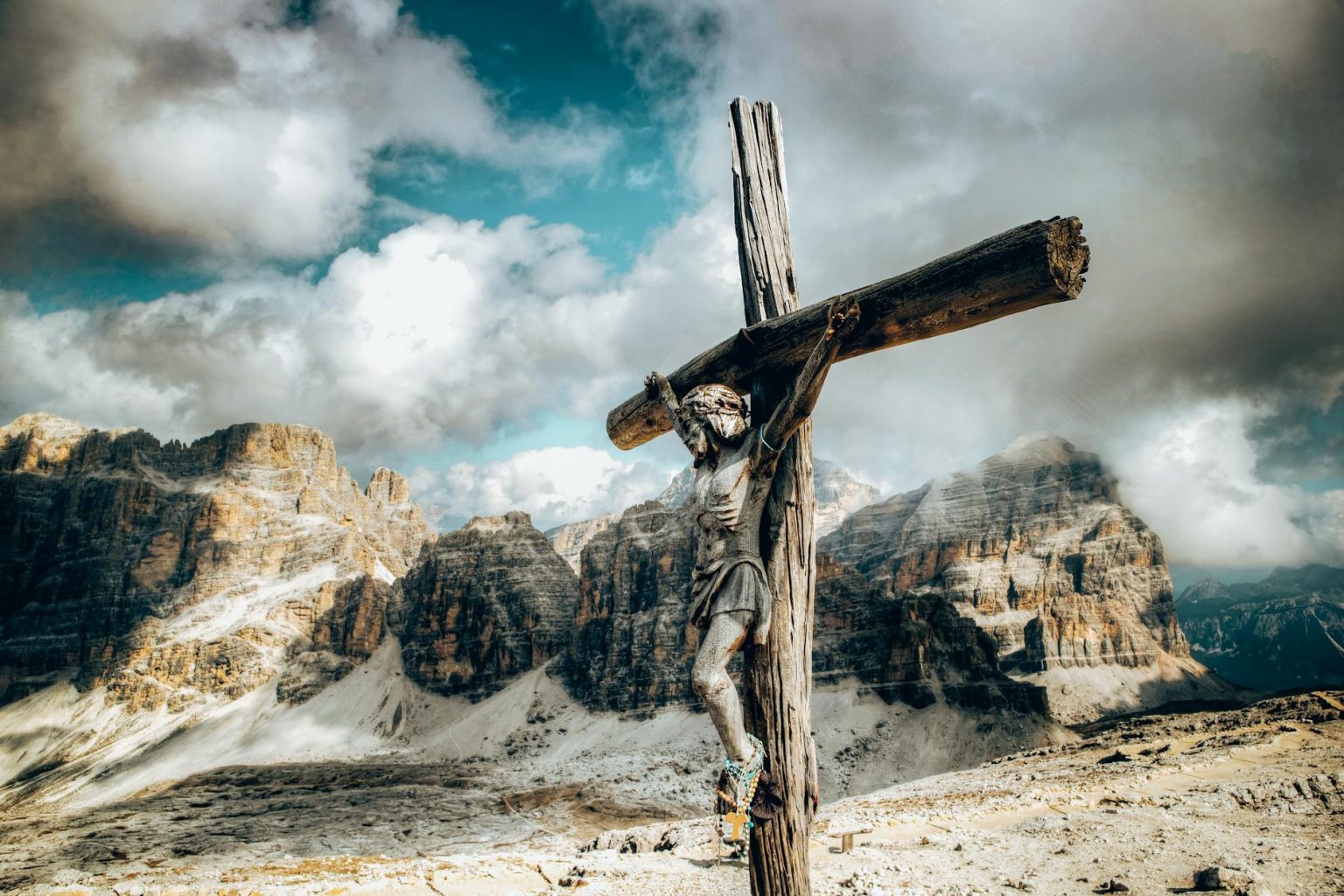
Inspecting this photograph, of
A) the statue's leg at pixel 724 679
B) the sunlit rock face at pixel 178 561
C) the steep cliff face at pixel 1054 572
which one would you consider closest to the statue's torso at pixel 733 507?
the statue's leg at pixel 724 679

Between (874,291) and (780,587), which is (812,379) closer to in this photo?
(874,291)

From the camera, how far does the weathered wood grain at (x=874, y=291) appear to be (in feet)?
13.1

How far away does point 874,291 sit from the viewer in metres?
4.53

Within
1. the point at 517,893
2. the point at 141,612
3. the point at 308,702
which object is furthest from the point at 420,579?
the point at 517,893

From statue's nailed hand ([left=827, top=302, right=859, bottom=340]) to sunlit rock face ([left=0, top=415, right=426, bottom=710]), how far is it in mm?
123217

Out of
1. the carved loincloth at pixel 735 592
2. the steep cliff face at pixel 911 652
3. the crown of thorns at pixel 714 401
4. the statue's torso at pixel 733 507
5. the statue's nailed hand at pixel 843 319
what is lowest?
the steep cliff face at pixel 911 652

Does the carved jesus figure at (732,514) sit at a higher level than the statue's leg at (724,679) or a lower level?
higher

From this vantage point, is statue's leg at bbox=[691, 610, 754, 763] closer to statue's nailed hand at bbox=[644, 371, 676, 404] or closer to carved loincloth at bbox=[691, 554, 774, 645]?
carved loincloth at bbox=[691, 554, 774, 645]

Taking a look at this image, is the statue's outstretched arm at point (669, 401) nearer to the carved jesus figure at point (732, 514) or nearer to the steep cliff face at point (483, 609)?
the carved jesus figure at point (732, 514)

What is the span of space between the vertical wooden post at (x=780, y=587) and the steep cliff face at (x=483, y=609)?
106679 mm

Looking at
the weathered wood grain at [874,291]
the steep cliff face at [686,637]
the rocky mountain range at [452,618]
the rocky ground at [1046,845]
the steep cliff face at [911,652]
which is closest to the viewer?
the weathered wood grain at [874,291]

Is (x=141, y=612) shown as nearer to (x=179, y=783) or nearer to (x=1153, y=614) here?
(x=179, y=783)

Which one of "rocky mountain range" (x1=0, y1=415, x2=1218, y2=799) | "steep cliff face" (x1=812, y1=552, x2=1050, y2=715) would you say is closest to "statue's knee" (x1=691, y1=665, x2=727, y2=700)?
"rocky mountain range" (x1=0, y1=415, x2=1218, y2=799)

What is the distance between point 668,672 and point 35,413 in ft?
533
